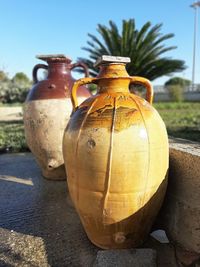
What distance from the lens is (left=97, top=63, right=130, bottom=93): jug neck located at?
2102mm

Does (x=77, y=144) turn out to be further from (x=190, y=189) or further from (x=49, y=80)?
(x=49, y=80)

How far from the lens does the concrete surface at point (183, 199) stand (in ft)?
6.62

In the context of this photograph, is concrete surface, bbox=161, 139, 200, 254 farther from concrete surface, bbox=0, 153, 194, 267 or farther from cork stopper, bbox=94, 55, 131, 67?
cork stopper, bbox=94, 55, 131, 67

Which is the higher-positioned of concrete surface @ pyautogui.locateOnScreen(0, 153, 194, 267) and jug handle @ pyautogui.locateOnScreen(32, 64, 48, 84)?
jug handle @ pyautogui.locateOnScreen(32, 64, 48, 84)

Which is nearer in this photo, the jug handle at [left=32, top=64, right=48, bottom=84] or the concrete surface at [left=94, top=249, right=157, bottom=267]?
the concrete surface at [left=94, top=249, right=157, bottom=267]

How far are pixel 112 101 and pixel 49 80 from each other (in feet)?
5.82

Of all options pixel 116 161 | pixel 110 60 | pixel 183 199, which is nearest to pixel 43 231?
pixel 116 161

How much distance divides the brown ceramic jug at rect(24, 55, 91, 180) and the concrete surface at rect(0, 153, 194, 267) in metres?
0.37

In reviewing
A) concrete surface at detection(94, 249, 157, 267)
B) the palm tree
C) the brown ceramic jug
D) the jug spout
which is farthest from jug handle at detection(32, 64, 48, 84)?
the palm tree

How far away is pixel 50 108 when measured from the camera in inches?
136

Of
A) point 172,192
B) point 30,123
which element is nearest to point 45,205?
point 30,123

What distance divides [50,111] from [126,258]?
2017 millimetres

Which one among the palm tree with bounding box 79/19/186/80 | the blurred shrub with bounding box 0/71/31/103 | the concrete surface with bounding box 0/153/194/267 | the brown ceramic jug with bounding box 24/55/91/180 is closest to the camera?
the concrete surface with bounding box 0/153/194/267

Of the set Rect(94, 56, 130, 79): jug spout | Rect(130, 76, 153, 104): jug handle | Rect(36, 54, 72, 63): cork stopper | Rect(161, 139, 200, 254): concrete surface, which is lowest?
Rect(161, 139, 200, 254): concrete surface
